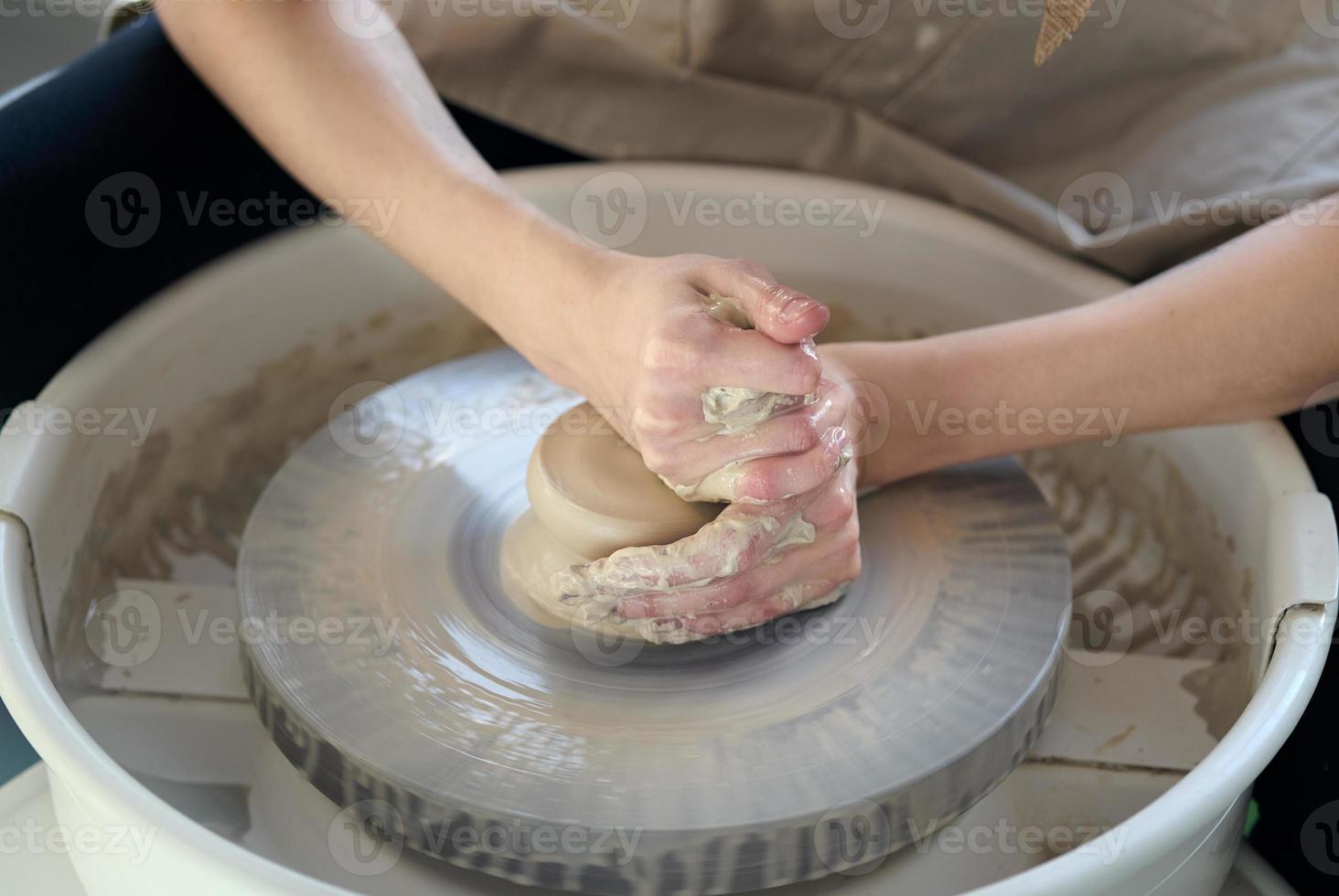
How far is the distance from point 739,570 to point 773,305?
0.24 m

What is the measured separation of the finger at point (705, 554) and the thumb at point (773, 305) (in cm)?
17

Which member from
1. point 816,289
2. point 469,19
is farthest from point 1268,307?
point 469,19

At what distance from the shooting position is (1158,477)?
1.54m

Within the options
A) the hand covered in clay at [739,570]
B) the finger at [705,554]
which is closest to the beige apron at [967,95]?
the hand covered in clay at [739,570]

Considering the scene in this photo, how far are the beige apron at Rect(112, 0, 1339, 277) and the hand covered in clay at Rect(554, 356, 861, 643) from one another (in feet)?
2.11

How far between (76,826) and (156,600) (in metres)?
0.41

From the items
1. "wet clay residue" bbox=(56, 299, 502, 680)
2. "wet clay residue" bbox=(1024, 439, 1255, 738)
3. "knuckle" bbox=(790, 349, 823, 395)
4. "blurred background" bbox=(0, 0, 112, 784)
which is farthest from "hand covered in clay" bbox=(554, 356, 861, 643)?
"blurred background" bbox=(0, 0, 112, 784)

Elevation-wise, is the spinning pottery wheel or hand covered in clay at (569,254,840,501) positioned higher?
hand covered in clay at (569,254,840,501)

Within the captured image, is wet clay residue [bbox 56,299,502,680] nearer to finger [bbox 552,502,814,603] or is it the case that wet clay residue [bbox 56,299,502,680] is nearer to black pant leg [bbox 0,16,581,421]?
black pant leg [bbox 0,16,581,421]

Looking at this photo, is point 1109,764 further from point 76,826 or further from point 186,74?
point 186,74

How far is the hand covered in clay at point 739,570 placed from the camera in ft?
3.50

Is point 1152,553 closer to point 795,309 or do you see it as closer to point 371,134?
point 795,309

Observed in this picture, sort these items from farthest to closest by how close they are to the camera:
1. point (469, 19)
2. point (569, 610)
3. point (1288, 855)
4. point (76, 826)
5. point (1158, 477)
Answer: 1. point (469, 19)
2. point (1158, 477)
3. point (1288, 855)
4. point (569, 610)
5. point (76, 826)

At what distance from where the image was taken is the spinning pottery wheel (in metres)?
0.99
